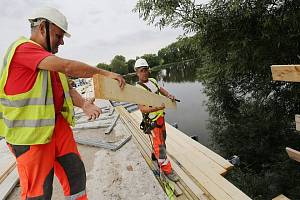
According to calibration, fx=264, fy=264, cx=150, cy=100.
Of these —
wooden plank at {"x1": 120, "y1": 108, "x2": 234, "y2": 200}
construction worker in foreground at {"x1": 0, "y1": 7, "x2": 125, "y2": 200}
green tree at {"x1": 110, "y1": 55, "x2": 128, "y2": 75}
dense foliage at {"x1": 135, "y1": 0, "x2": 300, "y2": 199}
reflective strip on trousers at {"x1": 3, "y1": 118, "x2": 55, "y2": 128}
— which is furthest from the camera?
green tree at {"x1": 110, "y1": 55, "x2": 128, "y2": 75}

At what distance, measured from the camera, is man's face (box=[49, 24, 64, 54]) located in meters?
2.16

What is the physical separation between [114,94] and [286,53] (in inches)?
210

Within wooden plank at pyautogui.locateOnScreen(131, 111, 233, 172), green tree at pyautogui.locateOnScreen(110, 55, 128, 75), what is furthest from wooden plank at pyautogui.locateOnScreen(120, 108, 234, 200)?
green tree at pyautogui.locateOnScreen(110, 55, 128, 75)

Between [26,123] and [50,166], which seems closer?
[26,123]

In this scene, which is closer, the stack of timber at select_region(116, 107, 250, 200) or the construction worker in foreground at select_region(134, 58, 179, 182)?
the stack of timber at select_region(116, 107, 250, 200)

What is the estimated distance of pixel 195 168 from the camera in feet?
14.8

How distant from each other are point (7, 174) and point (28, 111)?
3.28m

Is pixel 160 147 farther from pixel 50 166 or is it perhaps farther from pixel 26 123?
pixel 26 123

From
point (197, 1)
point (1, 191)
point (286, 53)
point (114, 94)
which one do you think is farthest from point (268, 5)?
point (1, 191)

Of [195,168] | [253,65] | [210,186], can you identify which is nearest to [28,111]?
[210,186]

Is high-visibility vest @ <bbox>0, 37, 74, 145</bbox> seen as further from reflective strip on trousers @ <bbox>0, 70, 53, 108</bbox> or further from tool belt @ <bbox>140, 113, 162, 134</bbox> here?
tool belt @ <bbox>140, 113, 162, 134</bbox>

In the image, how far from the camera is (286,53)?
20.2ft

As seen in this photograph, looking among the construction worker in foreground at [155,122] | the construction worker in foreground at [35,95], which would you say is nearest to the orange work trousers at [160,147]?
the construction worker in foreground at [155,122]

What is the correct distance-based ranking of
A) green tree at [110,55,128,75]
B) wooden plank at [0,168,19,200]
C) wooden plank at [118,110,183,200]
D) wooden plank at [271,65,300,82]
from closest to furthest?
wooden plank at [271,65,300,82] → wooden plank at [0,168,19,200] → wooden plank at [118,110,183,200] → green tree at [110,55,128,75]
